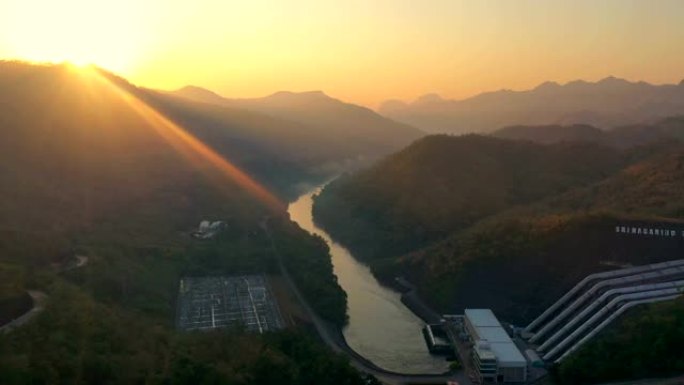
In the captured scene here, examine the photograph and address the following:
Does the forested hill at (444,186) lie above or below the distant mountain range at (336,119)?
below

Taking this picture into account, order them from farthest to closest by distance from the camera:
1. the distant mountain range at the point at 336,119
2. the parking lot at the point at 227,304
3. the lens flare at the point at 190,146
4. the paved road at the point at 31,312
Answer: the distant mountain range at the point at 336,119
the lens flare at the point at 190,146
the parking lot at the point at 227,304
the paved road at the point at 31,312

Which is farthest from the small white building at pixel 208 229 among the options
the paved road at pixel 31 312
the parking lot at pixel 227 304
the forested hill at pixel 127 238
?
the paved road at pixel 31 312

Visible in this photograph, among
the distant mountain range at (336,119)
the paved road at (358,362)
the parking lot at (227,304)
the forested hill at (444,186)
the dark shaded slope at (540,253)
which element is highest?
the distant mountain range at (336,119)

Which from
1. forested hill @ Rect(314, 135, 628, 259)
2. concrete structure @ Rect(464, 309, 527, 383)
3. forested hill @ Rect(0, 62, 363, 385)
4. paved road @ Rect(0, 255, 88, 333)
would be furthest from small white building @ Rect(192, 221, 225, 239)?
paved road @ Rect(0, 255, 88, 333)

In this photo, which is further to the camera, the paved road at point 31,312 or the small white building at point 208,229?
the small white building at point 208,229

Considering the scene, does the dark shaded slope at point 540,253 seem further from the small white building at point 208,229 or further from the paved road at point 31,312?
the paved road at point 31,312

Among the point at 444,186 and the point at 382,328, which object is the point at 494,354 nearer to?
the point at 382,328

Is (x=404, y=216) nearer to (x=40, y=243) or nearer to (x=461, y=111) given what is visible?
(x=40, y=243)

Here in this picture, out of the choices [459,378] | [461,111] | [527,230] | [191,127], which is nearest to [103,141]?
[191,127]
